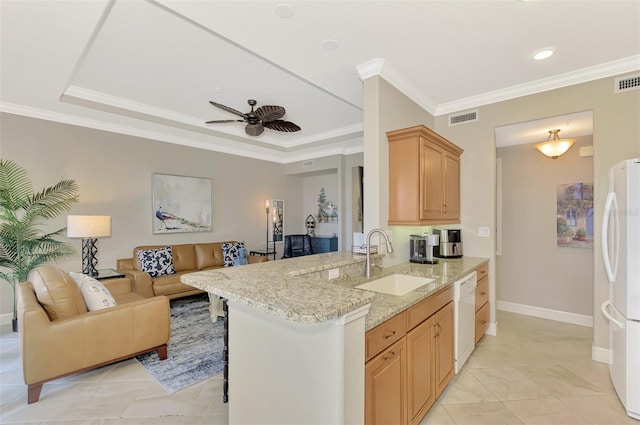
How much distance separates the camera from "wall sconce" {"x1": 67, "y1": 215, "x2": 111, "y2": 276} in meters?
3.59

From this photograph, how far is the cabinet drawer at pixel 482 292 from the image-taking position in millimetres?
3117

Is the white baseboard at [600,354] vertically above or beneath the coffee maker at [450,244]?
beneath

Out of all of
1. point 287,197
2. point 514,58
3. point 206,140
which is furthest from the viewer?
point 287,197

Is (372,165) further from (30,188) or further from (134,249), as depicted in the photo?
(30,188)

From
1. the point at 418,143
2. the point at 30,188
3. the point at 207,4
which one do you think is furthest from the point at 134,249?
the point at 418,143

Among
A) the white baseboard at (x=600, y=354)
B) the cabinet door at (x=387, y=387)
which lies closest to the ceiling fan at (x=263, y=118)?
the cabinet door at (x=387, y=387)

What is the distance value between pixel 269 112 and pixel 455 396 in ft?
11.1

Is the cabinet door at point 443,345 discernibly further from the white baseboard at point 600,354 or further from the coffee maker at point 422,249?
the white baseboard at point 600,354

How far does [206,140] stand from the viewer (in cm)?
566

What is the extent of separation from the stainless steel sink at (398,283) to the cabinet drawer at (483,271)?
3.25 ft

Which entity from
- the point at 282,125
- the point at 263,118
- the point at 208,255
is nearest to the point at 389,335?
the point at 263,118

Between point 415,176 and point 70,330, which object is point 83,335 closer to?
point 70,330

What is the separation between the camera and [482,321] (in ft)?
10.6

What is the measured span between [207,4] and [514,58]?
2.70 m
